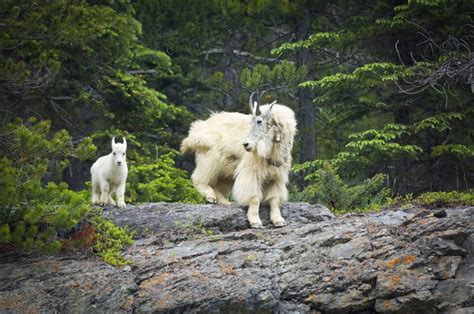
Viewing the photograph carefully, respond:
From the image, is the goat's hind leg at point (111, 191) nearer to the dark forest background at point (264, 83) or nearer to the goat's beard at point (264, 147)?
the dark forest background at point (264, 83)

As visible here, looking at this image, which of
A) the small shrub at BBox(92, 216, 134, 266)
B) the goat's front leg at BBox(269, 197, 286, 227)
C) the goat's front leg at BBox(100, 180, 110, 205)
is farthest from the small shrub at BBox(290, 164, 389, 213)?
the small shrub at BBox(92, 216, 134, 266)

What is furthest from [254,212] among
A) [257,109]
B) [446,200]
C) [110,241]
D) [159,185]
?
[159,185]

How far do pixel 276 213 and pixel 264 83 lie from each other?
6.80 meters

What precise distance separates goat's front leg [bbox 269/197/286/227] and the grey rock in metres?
0.52

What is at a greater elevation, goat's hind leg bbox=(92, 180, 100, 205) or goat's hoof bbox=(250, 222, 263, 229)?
goat's hind leg bbox=(92, 180, 100, 205)

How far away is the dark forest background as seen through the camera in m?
14.4

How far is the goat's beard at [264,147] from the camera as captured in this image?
11.8 metres

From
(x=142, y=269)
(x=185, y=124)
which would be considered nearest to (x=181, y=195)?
(x=185, y=124)

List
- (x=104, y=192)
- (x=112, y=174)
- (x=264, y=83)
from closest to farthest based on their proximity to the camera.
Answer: (x=112, y=174)
(x=104, y=192)
(x=264, y=83)

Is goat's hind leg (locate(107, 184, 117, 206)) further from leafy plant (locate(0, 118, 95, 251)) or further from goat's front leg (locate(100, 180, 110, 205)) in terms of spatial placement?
leafy plant (locate(0, 118, 95, 251))

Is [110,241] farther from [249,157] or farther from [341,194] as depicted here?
[341,194]

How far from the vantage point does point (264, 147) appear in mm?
11859

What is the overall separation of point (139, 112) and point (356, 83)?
194 inches

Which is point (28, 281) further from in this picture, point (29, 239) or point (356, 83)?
point (356, 83)
